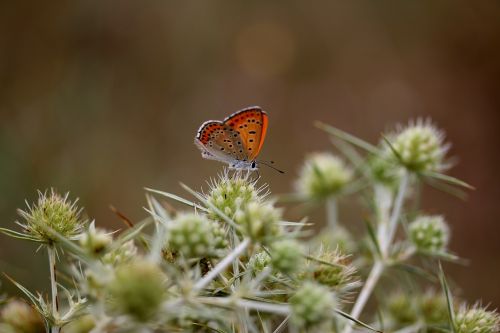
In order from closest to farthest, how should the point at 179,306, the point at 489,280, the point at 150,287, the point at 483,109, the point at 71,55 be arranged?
the point at 150,287, the point at 179,306, the point at 489,280, the point at 71,55, the point at 483,109

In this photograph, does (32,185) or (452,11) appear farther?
(452,11)

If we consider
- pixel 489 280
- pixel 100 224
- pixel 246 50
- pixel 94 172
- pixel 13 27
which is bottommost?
pixel 100 224

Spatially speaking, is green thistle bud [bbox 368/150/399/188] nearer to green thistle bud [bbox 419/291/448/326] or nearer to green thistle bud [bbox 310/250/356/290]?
green thistle bud [bbox 419/291/448/326]

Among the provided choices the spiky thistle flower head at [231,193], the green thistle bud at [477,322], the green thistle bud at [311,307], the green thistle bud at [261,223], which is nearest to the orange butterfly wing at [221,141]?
the spiky thistle flower head at [231,193]

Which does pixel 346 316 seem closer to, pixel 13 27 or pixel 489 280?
pixel 489 280

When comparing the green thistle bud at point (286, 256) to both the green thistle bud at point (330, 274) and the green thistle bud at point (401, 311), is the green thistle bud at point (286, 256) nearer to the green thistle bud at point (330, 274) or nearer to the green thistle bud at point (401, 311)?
the green thistle bud at point (330, 274)

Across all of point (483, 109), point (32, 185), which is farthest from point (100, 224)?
point (483, 109)

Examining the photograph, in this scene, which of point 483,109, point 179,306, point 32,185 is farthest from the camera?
point 483,109
